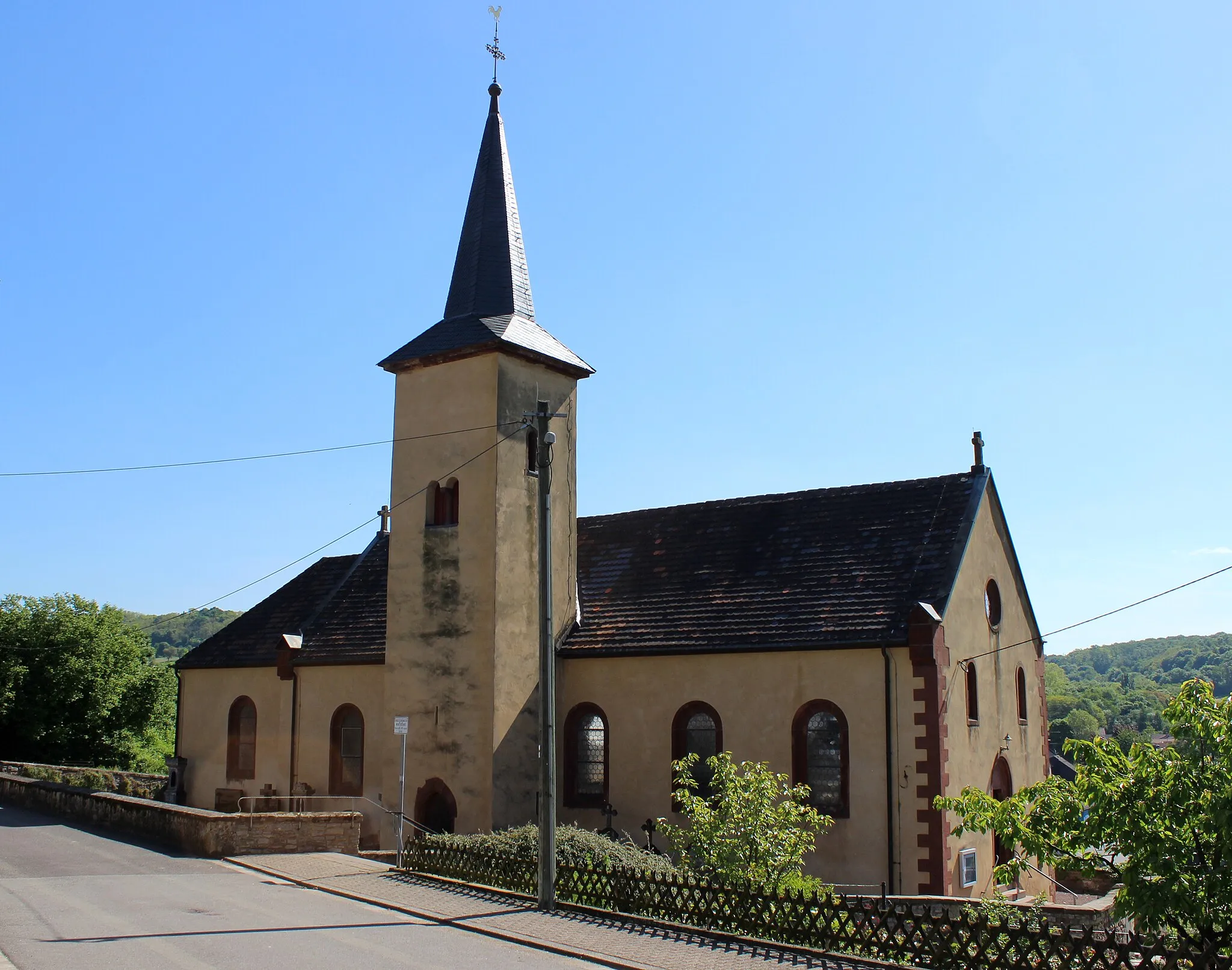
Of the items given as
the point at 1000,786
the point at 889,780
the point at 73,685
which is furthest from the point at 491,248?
the point at 73,685

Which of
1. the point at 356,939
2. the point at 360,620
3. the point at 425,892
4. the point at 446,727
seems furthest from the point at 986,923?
the point at 360,620

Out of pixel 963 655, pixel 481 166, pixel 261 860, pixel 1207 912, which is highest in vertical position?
pixel 481 166

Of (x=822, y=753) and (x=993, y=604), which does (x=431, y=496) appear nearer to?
(x=822, y=753)

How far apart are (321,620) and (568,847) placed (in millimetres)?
15951

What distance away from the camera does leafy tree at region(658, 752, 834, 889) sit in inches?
647

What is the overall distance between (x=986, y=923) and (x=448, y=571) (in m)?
16.3

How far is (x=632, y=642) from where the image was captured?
25.6 metres

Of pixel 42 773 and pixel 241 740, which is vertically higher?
pixel 241 740

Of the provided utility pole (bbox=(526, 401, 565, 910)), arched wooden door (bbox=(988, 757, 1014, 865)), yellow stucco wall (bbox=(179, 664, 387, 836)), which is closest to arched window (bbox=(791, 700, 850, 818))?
arched wooden door (bbox=(988, 757, 1014, 865))

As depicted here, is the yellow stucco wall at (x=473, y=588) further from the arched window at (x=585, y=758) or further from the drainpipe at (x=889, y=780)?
the drainpipe at (x=889, y=780)

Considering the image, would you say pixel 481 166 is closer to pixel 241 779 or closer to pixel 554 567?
pixel 554 567

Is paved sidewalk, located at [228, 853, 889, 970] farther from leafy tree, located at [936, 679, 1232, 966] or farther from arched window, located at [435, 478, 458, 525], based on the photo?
arched window, located at [435, 478, 458, 525]

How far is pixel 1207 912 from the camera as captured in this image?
10320 millimetres

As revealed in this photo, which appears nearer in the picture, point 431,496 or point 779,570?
point 779,570
